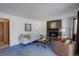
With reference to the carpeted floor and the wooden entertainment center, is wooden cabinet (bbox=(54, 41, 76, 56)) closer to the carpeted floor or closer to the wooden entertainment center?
the wooden entertainment center

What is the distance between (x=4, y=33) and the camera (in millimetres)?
2209

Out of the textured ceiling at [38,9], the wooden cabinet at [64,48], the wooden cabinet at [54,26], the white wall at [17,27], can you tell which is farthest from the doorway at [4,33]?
the wooden cabinet at [64,48]

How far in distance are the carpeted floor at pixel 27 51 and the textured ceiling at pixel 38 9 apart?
2.46 feet

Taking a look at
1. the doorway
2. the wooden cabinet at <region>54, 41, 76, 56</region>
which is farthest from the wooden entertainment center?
the doorway

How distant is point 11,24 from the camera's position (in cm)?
227

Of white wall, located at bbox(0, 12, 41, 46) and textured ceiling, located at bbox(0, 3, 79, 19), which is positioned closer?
textured ceiling, located at bbox(0, 3, 79, 19)

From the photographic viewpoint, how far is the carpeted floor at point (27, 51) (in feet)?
7.27

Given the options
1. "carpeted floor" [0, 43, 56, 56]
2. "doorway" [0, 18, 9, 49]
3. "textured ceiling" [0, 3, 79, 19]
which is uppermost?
Result: "textured ceiling" [0, 3, 79, 19]

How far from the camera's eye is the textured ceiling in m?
2.13

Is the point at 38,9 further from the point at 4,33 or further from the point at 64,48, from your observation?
the point at 64,48

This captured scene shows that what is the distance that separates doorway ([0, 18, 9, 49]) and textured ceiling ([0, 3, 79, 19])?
25 cm

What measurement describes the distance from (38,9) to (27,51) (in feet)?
3.43

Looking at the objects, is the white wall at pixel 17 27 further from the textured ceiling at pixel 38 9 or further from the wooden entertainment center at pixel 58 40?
the wooden entertainment center at pixel 58 40

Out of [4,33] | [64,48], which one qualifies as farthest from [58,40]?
[4,33]
